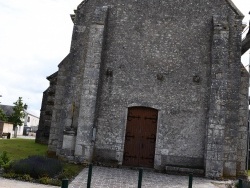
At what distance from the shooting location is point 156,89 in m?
14.6

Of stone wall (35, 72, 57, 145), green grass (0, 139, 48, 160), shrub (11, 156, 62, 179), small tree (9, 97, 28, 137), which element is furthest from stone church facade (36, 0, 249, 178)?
small tree (9, 97, 28, 137)

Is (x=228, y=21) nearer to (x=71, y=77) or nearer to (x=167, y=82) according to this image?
(x=167, y=82)

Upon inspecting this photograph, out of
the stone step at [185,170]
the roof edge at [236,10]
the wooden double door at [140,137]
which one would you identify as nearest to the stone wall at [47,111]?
the wooden double door at [140,137]

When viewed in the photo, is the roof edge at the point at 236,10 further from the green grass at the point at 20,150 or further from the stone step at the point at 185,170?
the green grass at the point at 20,150

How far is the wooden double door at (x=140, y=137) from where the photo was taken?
14.3 m

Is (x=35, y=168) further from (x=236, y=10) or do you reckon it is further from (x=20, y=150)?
(x=236, y=10)

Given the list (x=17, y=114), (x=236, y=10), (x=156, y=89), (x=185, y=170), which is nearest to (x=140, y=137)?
(x=156, y=89)

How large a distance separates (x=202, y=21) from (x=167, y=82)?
3.52 m

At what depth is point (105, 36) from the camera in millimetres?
15062

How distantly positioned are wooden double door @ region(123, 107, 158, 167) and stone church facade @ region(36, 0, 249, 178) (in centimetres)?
5

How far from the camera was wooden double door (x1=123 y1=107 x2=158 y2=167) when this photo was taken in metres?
14.3

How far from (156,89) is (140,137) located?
2.41m

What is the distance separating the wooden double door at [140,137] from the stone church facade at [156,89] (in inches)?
1.8

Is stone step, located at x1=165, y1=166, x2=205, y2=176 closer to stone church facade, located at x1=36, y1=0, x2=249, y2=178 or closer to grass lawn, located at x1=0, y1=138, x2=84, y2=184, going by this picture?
stone church facade, located at x1=36, y1=0, x2=249, y2=178
